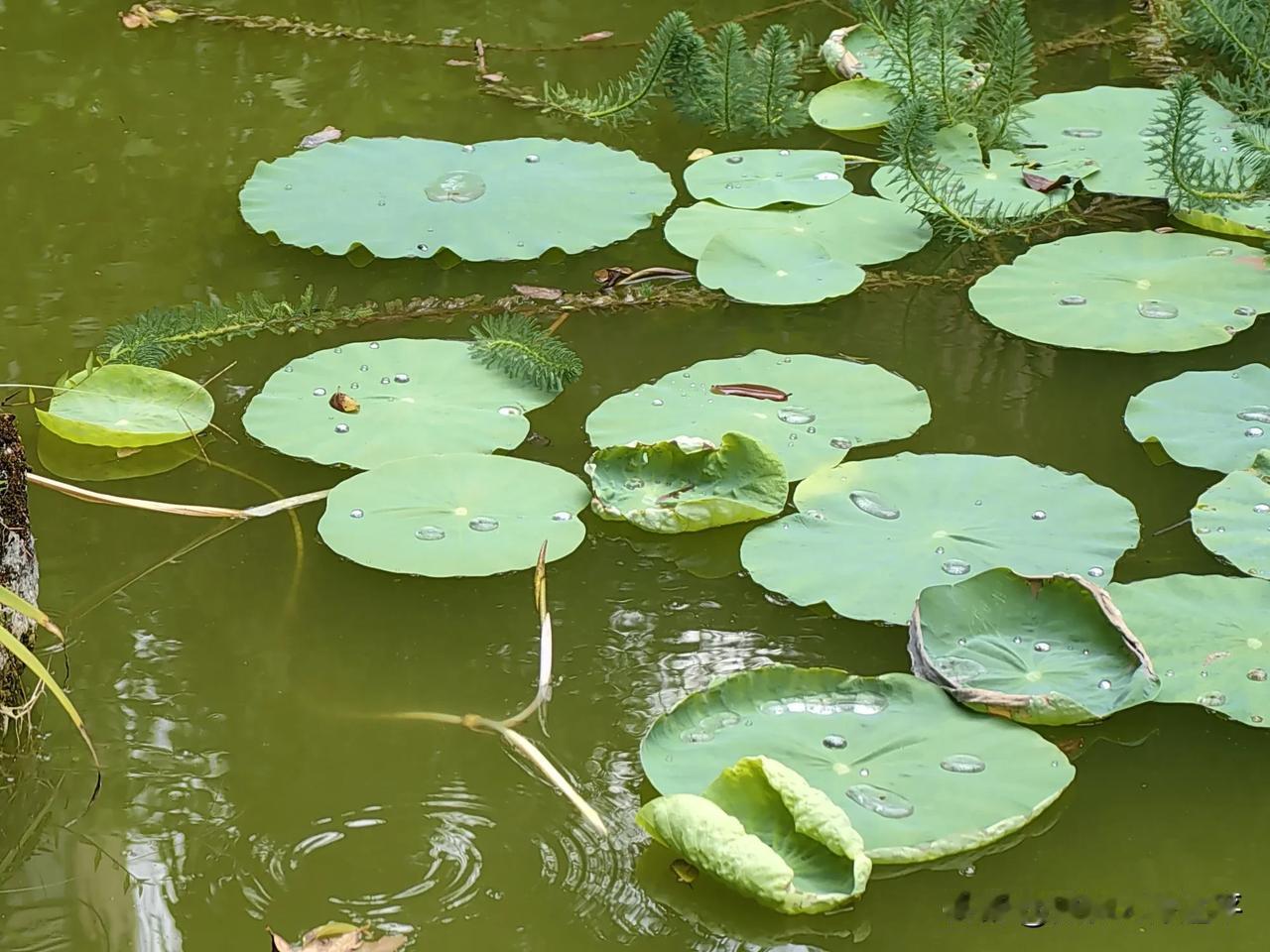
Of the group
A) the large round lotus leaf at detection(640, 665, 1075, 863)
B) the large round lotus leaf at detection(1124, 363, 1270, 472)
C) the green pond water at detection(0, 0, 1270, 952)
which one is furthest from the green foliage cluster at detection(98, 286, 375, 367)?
the large round lotus leaf at detection(1124, 363, 1270, 472)

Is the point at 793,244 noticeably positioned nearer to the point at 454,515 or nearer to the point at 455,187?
the point at 455,187

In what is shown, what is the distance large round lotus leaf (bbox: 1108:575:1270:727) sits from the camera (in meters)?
1.68

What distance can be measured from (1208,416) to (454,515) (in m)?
1.14

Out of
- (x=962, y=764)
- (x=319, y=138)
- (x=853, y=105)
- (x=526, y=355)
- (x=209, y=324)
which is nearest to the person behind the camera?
A: (x=962, y=764)

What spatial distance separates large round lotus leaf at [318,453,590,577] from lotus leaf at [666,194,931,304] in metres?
0.68

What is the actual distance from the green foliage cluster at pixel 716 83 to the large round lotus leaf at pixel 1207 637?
1.64 m

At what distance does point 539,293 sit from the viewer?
2674 mm

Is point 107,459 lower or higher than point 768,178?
lower

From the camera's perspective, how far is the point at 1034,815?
1.53 meters

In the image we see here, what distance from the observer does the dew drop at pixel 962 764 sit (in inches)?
62.1

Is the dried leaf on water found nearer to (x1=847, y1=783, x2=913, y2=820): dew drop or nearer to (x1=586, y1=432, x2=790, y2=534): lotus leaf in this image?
(x1=586, y1=432, x2=790, y2=534): lotus leaf

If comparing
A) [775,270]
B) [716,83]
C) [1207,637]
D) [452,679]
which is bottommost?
[452,679]

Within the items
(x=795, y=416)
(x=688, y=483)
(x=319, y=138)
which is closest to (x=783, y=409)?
(x=795, y=416)

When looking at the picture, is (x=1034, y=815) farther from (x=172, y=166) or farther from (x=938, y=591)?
(x=172, y=166)
